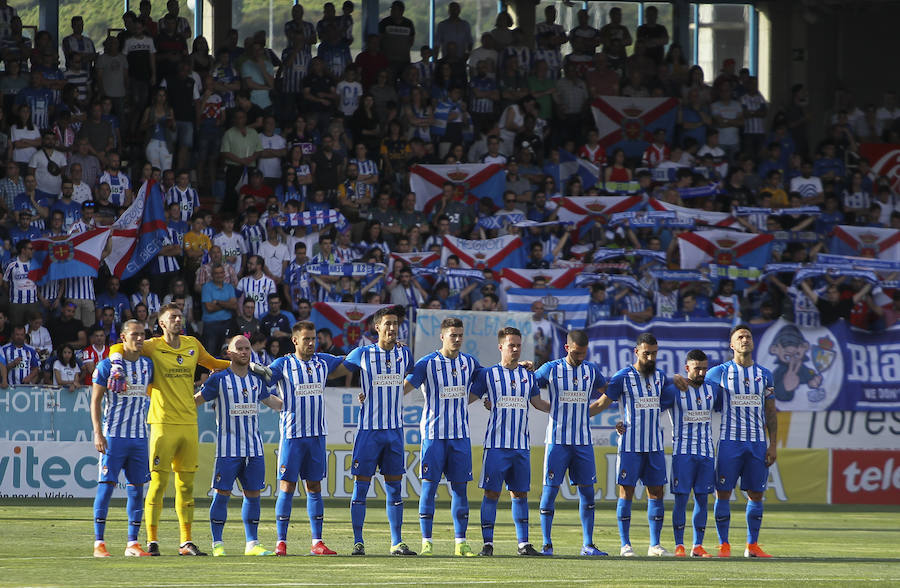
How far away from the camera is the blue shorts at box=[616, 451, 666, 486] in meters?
13.4

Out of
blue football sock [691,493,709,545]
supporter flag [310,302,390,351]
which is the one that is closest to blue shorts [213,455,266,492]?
blue football sock [691,493,709,545]

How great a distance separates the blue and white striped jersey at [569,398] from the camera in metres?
13.2

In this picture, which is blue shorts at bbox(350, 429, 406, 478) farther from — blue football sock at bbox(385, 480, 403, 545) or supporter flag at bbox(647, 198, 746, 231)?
supporter flag at bbox(647, 198, 746, 231)

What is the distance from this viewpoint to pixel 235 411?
41.1ft

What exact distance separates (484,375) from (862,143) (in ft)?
→ 53.6

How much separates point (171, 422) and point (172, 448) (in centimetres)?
23

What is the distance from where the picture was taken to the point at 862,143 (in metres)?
27.2

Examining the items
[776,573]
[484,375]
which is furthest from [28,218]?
[776,573]

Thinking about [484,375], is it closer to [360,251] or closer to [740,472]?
[740,472]

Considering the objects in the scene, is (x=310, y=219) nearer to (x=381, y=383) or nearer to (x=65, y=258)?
(x=65, y=258)

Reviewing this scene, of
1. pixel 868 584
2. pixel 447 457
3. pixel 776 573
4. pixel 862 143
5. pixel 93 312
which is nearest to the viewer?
pixel 868 584

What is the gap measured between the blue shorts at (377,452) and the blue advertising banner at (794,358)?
8.38 m

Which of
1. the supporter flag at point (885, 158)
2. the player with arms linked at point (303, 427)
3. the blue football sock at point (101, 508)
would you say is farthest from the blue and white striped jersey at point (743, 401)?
the supporter flag at point (885, 158)

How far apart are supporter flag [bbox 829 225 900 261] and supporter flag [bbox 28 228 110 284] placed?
12.2 meters
